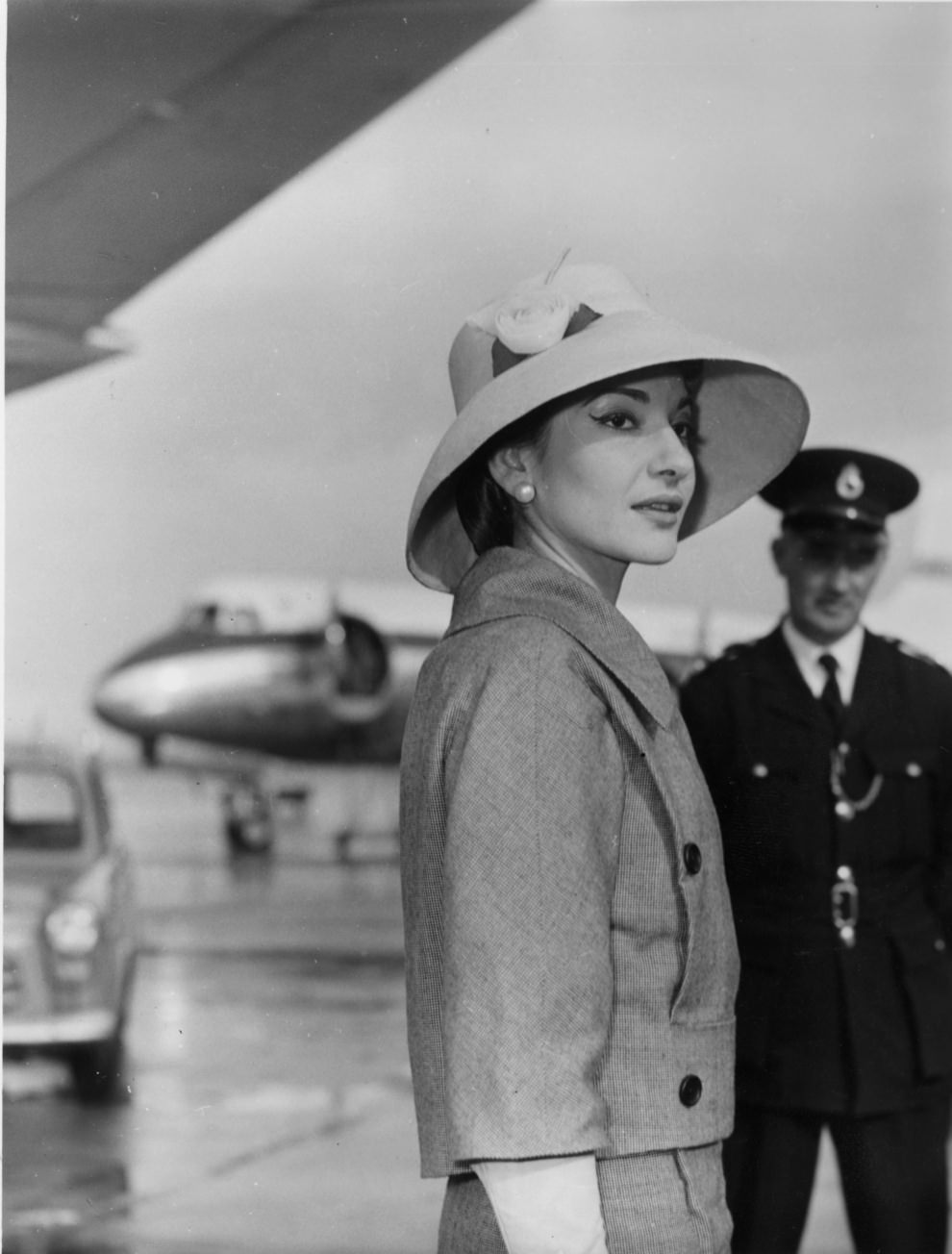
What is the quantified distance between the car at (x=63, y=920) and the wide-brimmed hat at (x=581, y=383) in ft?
5.75

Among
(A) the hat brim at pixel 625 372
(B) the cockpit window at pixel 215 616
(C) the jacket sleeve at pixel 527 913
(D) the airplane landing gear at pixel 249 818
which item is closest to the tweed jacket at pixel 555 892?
(C) the jacket sleeve at pixel 527 913

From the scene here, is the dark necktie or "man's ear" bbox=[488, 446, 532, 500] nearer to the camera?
"man's ear" bbox=[488, 446, 532, 500]

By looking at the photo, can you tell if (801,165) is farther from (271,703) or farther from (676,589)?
(271,703)

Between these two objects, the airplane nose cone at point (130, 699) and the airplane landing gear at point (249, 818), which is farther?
the airplane landing gear at point (249, 818)

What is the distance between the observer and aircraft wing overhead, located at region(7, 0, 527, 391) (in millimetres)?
2621

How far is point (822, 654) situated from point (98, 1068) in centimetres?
174

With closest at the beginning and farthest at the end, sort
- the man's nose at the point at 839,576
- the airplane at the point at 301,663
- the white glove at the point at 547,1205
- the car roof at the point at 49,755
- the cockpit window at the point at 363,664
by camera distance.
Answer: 1. the white glove at the point at 547,1205
2. the man's nose at the point at 839,576
3. the airplane at the point at 301,663
4. the car roof at the point at 49,755
5. the cockpit window at the point at 363,664

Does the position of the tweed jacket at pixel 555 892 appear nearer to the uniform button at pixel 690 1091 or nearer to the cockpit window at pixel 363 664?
the uniform button at pixel 690 1091

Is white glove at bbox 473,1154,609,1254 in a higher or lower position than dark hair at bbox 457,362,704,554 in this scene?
lower

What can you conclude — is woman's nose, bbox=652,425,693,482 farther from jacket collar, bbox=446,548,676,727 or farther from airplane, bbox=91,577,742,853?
airplane, bbox=91,577,742,853

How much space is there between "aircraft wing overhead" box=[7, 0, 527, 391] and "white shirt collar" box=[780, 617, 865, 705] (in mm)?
1160

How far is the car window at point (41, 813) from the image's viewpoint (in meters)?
3.29

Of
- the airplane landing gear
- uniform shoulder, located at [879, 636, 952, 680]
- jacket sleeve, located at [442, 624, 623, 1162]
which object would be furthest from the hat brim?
the airplane landing gear

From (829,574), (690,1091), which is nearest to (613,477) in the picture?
(690,1091)
